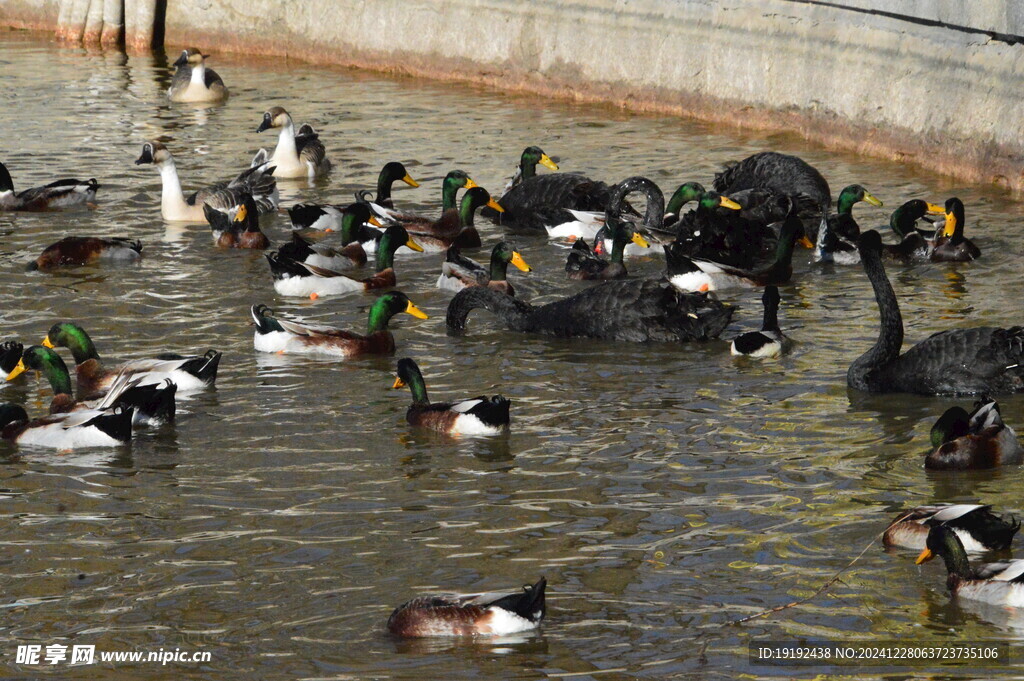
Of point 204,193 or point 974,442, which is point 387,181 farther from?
point 974,442

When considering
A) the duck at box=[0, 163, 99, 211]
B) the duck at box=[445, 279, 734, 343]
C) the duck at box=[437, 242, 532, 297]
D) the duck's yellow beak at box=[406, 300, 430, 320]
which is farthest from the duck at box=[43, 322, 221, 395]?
the duck at box=[0, 163, 99, 211]

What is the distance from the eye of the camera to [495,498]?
912cm

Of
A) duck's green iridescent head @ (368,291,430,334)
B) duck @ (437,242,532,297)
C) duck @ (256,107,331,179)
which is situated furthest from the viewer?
duck @ (256,107,331,179)

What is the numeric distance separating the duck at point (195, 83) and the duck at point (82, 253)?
8652mm

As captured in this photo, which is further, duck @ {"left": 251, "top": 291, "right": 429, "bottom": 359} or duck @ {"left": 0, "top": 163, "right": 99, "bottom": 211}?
duck @ {"left": 0, "top": 163, "right": 99, "bottom": 211}

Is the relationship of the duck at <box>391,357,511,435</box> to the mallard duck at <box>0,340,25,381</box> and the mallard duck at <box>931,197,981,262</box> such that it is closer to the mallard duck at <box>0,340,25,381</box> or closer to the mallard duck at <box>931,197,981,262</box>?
the mallard duck at <box>0,340,25,381</box>

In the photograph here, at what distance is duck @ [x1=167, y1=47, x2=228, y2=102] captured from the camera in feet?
76.7

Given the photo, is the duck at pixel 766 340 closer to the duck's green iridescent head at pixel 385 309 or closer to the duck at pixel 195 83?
the duck's green iridescent head at pixel 385 309

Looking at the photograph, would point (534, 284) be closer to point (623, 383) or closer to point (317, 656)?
point (623, 383)

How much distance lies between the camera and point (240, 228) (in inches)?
623

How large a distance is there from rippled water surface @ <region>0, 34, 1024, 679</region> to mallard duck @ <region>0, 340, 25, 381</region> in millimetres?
897

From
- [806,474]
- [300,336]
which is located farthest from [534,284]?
[806,474]

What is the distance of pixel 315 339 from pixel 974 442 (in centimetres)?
524

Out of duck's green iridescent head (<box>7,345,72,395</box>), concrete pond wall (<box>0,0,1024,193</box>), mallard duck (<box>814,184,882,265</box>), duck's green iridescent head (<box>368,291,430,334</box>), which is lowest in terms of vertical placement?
duck's green iridescent head (<box>7,345,72,395</box>)
